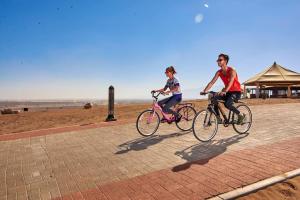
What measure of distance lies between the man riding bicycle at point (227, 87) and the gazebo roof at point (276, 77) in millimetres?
34435

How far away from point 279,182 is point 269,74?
136 feet

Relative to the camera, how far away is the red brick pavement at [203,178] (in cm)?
340

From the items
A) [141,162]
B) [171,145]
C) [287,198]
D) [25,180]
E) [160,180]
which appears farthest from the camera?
[171,145]

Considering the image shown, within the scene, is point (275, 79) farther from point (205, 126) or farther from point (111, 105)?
point (205, 126)

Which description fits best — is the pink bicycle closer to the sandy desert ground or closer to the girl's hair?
the girl's hair

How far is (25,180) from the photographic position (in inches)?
167

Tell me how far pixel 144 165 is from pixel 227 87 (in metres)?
3.11

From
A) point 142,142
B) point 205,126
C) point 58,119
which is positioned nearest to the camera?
point 205,126

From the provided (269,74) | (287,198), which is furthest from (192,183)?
(269,74)

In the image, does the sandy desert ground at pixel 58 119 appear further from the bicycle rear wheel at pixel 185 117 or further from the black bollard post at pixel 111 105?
the bicycle rear wheel at pixel 185 117

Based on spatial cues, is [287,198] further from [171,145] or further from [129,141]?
[129,141]

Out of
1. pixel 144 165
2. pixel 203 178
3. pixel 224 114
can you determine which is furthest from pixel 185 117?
pixel 203 178

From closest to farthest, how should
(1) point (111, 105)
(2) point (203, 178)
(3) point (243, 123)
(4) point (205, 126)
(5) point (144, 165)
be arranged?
(2) point (203, 178) < (5) point (144, 165) < (4) point (205, 126) < (3) point (243, 123) < (1) point (111, 105)

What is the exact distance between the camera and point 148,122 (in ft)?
24.6
